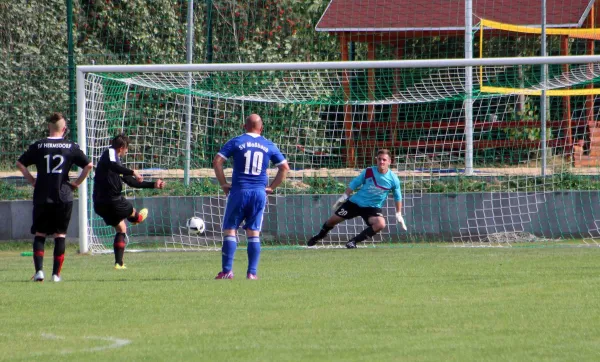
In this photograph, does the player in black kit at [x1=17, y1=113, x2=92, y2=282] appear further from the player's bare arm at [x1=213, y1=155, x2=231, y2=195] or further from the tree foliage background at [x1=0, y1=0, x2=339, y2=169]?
the tree foliage background at [x1=0, y1=0, x2=339, y2=169]

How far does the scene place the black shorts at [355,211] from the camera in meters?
16.3

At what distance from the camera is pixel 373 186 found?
1625 cm

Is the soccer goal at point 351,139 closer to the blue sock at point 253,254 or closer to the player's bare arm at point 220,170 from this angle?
the player's bare arm at point 220,170

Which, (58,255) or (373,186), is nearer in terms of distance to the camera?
(58,255)

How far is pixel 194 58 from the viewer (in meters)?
20.5

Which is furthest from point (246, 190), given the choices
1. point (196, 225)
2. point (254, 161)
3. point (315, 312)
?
point (196, 225)

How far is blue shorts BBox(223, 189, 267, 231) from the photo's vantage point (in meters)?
11.1

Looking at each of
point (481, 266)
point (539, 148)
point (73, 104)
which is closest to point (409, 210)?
point (539, 148)

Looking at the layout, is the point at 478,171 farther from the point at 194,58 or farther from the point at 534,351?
the point at 534,351

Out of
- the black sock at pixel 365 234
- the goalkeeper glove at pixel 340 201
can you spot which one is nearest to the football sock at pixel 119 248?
the goalkeeper glove at pixel 340 201

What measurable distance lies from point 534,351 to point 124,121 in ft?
42.5

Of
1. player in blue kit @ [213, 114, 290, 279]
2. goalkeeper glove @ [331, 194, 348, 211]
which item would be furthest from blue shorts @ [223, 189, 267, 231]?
goalkeeper glove @ [331, 194, 348, 211]

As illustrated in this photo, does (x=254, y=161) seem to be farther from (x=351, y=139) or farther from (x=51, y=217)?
(x=351, y=139)

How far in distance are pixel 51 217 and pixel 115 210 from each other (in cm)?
213
